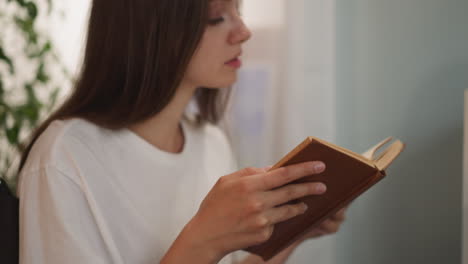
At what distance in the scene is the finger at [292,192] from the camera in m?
0.56

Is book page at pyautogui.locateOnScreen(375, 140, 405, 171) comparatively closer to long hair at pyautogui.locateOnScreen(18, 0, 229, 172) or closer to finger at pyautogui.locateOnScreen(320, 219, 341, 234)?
finger at pyautogui.locateOnScreen(320, 219, 341, 234)

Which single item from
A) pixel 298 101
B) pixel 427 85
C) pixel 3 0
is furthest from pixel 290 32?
pixel 3 0

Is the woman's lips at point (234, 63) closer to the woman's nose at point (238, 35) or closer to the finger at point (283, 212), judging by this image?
the woman's nose at point (238, 35)

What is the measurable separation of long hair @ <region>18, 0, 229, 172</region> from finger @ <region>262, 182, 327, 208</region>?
0.98 feet

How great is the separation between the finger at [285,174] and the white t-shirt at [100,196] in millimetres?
292

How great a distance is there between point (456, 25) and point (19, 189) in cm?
77

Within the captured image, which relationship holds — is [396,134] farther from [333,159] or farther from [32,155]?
[32,155]

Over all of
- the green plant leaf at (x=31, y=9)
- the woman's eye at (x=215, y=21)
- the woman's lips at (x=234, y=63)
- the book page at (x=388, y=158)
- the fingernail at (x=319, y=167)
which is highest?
the green plant leaf at (x=31, y=9)

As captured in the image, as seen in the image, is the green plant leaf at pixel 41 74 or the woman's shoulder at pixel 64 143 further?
the green plant leaf at pixel 41 74

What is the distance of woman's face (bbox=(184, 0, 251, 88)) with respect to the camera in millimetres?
781

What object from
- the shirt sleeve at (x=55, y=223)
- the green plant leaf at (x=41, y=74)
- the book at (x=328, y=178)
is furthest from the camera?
the green plant leaf at (x=41, y=74)

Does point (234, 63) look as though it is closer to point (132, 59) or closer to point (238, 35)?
point (238, 35)

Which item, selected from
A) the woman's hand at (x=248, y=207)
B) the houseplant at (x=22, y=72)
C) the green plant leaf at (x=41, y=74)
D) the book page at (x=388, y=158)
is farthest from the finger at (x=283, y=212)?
the green plant leaf at (x=41, y=74)

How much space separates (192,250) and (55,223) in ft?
0.71
